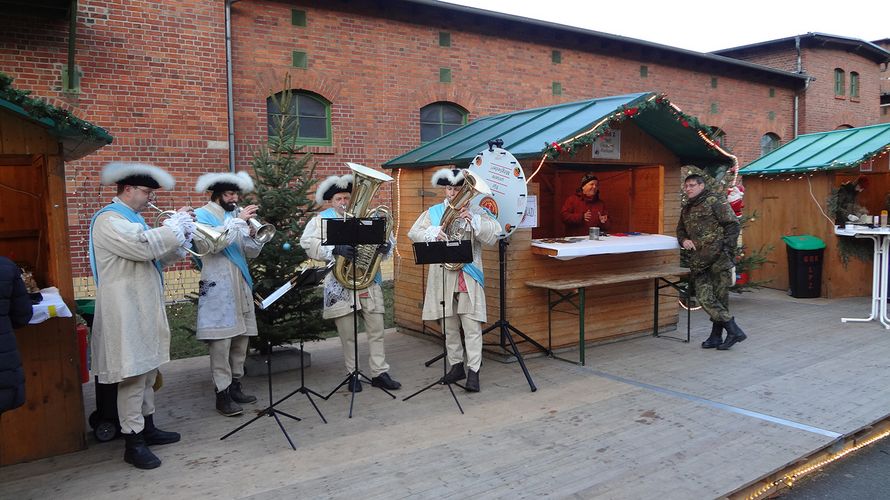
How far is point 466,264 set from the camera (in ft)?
19.0

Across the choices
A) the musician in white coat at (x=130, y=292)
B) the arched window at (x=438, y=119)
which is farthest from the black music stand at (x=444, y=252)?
the arched window at (x=438, y=119)

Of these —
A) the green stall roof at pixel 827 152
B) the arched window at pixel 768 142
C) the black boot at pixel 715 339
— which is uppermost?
the arched window at pixel 768 142

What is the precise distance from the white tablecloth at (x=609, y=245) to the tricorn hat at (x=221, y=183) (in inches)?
121

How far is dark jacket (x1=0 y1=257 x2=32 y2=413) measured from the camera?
3.37 metres

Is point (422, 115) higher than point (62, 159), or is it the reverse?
point (422, 115)

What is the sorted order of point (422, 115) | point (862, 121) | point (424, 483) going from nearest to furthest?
point (424, 483), point (422, 115), point (862, 121)

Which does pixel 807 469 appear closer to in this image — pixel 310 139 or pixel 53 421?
pixel 53 421

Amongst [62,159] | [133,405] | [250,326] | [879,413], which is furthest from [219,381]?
[879,413]

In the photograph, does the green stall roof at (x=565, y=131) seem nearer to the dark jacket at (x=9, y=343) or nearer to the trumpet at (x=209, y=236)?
the trumpet at (x=209, y=236)

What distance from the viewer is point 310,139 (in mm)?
12031

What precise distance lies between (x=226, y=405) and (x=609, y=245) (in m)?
4.17

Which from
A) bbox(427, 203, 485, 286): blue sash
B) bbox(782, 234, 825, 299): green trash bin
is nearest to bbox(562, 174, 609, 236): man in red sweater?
bbox(427, 203, 485, 286): blue sash

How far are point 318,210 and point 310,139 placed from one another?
223 inches

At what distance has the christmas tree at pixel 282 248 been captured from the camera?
20.6 feet
